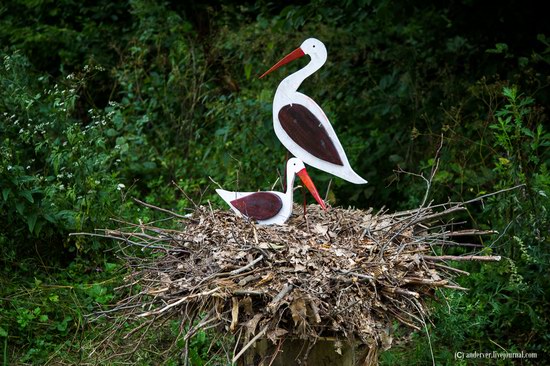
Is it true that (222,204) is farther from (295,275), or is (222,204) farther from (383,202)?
(295,275)

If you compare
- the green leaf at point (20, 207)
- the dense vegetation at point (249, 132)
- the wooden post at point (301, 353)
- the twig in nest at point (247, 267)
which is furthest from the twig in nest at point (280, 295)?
the green leaf at point (20, 207)

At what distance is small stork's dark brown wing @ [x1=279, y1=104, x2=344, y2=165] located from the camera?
402 centimetres

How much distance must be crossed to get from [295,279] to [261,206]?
69cm

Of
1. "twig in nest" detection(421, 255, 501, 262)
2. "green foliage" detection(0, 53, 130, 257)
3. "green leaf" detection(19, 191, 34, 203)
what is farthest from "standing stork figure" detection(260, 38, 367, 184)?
"green leaf" detection(19, 191, 34, 203)

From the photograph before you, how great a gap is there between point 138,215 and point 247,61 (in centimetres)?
200

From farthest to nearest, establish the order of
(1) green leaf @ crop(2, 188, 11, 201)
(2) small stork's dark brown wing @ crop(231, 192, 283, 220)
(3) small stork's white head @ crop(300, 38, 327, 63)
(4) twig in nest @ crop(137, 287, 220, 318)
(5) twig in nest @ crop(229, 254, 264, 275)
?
(1) green leaf @ crop(2, 188, 11, 201), (3) small stork's white head @ crop(300, 38, 327, 63), (2) small stork's dark brown wing @ crop(231, 192, 283, 220), (5) twig in nest @ crop(229, 254, 264, 275), (4) twig in nest @ crop(137, 287, 220, 318)

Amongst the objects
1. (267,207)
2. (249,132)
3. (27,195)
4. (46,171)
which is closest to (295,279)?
(267,207)

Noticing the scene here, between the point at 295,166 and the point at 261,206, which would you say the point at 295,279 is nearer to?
the point at 261,206

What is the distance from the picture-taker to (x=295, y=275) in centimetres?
335

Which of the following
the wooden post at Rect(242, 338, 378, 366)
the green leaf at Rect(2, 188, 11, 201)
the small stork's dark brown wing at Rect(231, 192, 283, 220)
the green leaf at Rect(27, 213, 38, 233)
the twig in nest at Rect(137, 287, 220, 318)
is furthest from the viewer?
the green leaf at Rect(27, 213, 38, 233)

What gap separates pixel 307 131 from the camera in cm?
404

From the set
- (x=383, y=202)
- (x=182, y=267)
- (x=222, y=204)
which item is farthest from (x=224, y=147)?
(x=182, y=267)

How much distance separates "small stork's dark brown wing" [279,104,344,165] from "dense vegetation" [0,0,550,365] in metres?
1.03

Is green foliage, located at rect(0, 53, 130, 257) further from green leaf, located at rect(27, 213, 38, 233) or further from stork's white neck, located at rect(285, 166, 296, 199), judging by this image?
stork's white neck, located at rect(285, 166, 296, 199)
